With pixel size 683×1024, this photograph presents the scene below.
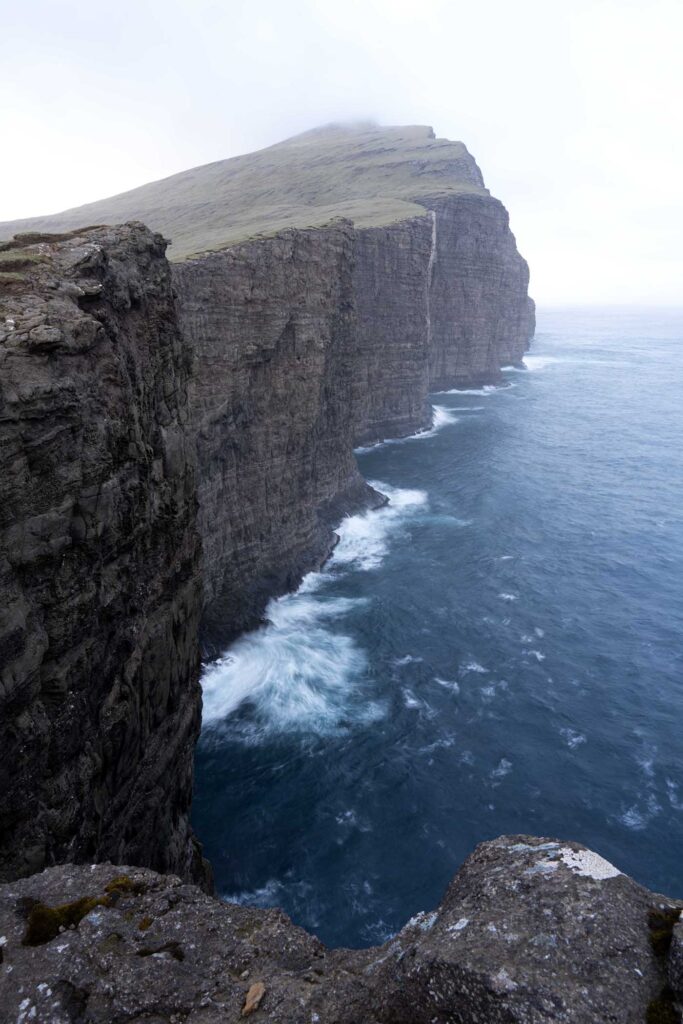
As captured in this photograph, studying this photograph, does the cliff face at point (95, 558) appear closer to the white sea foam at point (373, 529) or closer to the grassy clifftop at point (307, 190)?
the white sea foam at point (373, 529)

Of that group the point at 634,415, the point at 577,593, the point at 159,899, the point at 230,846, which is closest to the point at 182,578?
the point at 159,899

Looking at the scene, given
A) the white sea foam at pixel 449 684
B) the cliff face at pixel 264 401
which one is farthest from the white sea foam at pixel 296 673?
the white sea foam at pixel 449 684

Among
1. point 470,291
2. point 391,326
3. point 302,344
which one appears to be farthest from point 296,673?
point 470,291

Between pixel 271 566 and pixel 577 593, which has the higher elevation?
pixel 271 566

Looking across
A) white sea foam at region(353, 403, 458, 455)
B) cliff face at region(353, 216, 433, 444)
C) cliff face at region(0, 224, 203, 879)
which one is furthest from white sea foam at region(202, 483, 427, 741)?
cliff face at region(353, 216, 433, 444)

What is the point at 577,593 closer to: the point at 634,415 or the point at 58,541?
the point at 58,541

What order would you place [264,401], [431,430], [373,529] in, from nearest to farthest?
[264,401] → [373,529] → [431,430]

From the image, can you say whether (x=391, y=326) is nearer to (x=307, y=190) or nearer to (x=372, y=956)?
(x=307, y=190)
